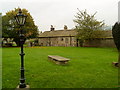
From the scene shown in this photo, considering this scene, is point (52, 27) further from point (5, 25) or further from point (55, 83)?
point (55, 83)

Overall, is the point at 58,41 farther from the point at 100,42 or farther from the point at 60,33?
the point at 100,42

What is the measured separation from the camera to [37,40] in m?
46.9

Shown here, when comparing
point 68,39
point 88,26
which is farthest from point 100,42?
point 68,39

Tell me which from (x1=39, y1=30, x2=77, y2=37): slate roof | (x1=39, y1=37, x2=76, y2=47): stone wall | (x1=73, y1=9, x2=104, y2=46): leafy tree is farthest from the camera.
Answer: (x1=39, y1=30, x2=77, y2=37): slate roof

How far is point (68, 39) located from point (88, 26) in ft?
33.6

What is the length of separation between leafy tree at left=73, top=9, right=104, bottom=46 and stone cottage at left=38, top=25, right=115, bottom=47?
2872 mm

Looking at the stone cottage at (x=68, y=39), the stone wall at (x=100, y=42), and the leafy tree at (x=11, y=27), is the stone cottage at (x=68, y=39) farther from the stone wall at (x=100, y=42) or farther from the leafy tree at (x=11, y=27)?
the leafy tree at (x=11, y=27)

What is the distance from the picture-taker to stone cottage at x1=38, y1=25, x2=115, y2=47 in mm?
31458

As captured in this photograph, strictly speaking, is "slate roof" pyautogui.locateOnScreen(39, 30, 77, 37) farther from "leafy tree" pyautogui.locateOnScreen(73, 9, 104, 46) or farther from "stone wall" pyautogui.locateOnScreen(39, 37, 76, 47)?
"leafy tree" pyautogui.locateOnScreen(73, 9, 104, 46)

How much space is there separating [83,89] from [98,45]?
29324mm

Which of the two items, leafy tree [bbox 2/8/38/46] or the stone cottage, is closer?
the stone cottage

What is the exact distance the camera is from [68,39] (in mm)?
38969

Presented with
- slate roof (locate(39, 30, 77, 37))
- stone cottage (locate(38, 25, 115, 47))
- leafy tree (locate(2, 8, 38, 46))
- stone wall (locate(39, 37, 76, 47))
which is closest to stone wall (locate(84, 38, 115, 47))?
stone cottage (locate(38, 25, 115, 47))

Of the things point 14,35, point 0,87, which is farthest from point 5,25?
point 0,87
